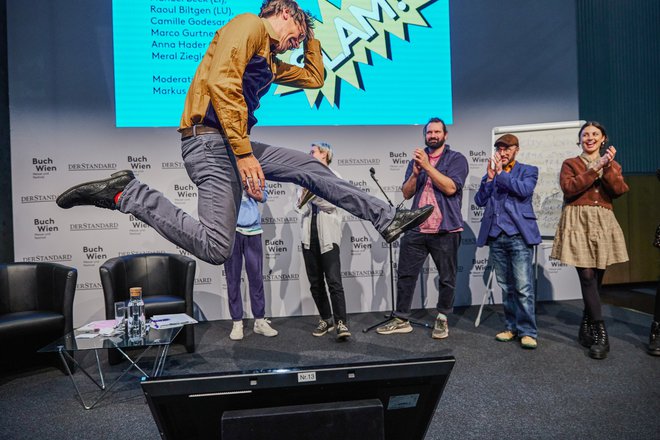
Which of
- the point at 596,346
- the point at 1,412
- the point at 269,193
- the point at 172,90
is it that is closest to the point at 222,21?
the point at 172,90

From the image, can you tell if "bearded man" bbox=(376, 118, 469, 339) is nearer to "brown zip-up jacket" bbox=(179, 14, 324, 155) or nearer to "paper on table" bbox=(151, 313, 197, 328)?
"paper on table" bbox=(151, 313, 197, 328)

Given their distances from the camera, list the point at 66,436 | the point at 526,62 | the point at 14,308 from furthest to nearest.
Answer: the point at 526,62 < the point at 14,308 < the point at 66,436

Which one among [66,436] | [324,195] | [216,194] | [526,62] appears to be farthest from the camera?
[526,62]

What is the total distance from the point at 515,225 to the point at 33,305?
12.6ft

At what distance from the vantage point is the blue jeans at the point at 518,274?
3.72 metres

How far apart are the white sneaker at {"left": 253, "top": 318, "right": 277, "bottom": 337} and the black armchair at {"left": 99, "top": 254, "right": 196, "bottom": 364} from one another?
2.23ft

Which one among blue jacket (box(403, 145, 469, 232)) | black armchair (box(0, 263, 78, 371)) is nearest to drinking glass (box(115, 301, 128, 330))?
black armchair (box(0, 263, 78, 371))

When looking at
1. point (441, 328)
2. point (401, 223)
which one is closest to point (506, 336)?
point (441, 328)

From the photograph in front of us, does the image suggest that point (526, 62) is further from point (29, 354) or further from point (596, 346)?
point (29, 354)

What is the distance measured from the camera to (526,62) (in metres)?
5.29

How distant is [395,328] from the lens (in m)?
4.23

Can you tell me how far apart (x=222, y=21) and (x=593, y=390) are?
14.0ft

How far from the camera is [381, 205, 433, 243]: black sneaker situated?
78.3 inches

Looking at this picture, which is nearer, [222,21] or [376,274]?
[222,21]
